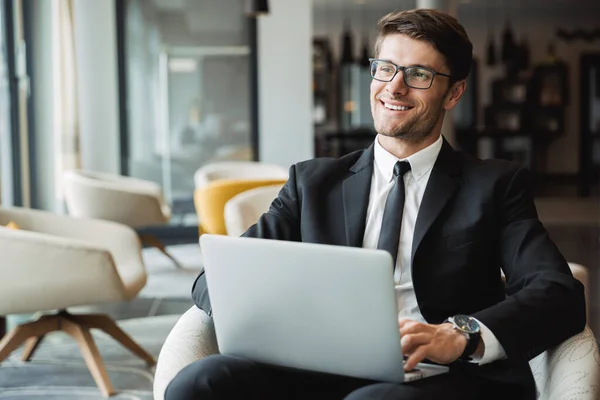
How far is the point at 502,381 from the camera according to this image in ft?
6.18

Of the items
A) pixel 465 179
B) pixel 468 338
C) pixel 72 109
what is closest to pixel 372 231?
pixel 465 179

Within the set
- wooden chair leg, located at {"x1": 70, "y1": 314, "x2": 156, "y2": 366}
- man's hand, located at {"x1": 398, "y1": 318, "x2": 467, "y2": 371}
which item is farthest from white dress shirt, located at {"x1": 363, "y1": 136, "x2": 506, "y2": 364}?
wooden chair leg, located at {"x1": 70, "y1": 314, "x2": 156, "y2": 366}

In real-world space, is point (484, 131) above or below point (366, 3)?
below

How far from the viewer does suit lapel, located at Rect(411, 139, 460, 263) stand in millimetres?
1991

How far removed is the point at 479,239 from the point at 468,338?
12.2 inches

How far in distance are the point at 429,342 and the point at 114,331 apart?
2717mm

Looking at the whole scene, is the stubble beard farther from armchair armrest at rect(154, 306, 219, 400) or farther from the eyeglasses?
armchair armrest at rect(154, 306, 219, 400)

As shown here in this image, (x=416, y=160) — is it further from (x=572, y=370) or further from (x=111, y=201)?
(x=111, y=201)

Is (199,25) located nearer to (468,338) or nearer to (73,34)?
(73,34)

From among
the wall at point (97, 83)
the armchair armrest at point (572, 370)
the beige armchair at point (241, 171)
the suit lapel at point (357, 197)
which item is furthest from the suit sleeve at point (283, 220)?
the wall at point (97, 83)

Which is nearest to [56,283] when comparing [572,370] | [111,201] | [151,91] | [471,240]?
[471,240]

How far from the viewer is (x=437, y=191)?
2.04 metres

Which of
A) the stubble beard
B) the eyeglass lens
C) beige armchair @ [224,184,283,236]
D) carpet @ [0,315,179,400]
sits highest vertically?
the eyeglass lens

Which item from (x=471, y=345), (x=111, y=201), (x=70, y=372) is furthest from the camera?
(x=111, y=201)
